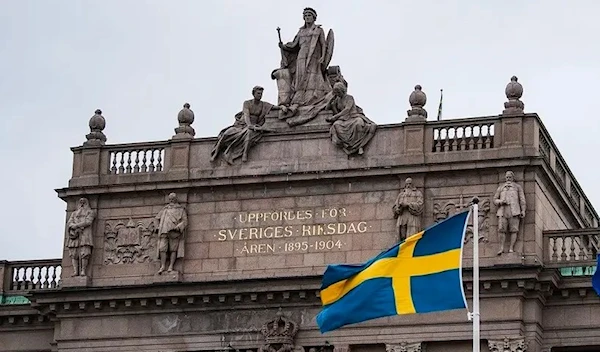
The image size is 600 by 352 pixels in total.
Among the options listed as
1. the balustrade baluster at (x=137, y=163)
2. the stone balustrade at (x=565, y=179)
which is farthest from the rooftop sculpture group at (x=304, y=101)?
the stone balustrade at (x=565, y=179)

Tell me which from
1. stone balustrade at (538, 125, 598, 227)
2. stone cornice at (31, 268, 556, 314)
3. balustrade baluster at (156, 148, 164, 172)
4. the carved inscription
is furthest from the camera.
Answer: balustrade baluster at (156, 148, 164, 172)

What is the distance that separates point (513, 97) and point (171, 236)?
10.0 metres

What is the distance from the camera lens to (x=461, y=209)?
50031mm

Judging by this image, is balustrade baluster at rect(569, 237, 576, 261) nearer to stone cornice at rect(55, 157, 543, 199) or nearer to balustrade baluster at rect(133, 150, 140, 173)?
stone cornice at rect(55, 157, 543, 199)

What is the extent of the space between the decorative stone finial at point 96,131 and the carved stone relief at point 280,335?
7871 mm

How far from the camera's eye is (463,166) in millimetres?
50094

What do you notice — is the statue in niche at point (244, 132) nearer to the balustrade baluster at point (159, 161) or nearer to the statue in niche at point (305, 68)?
the statue in niche at point (305, 68)

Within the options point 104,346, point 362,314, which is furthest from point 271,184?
point 362,314

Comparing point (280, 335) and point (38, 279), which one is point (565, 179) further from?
point (38, 279)

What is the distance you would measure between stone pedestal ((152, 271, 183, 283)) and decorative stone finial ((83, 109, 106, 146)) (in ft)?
14.9

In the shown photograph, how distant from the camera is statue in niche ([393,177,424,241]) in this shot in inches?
1969

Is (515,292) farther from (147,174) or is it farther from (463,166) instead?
(147,174)

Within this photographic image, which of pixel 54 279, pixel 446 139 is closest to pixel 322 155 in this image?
pixel 446 139

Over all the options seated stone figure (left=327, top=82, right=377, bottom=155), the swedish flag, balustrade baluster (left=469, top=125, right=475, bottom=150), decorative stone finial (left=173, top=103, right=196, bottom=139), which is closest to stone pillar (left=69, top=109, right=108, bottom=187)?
decorative stone finial (left=173, top=103, right=196, bottom=139)
